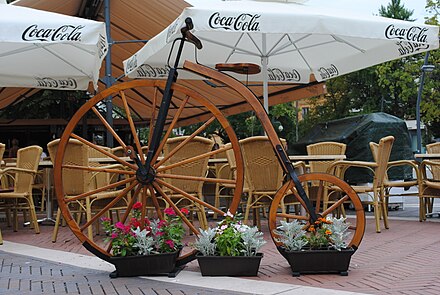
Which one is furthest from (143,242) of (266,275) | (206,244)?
(266,275)

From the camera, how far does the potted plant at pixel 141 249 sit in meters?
4.41

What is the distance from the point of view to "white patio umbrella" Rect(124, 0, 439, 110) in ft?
19.8

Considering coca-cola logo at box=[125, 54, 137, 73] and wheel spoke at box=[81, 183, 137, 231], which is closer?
wheel spoke at box=[81, 183, 137, 231]

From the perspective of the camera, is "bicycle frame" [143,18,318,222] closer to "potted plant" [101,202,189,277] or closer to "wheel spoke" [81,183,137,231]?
"wheel spoke" [81,183,137,231]

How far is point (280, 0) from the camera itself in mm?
7758

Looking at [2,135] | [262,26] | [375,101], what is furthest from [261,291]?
[375,101]

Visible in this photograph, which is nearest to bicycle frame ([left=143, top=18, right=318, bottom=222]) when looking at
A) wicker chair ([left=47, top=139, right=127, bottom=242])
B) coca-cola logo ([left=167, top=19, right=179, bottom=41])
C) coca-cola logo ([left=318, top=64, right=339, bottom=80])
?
coca-cola logo ([left=167, top=19, right=179, bottom=41])

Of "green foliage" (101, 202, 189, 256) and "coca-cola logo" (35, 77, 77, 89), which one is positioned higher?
"coca-cola logo" (35, 77, 77, 89)

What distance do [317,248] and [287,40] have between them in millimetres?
5107

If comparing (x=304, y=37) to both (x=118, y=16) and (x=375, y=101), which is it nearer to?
(x=118, y=16)

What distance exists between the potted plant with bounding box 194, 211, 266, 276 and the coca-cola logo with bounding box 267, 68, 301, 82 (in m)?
5.66

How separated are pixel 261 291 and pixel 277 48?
220 inches

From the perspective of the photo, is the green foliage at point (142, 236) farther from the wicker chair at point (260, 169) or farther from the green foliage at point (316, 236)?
the wicker chair at point (260, 169)

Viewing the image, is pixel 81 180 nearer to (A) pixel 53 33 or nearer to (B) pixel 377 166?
(A) pixel 53 33
